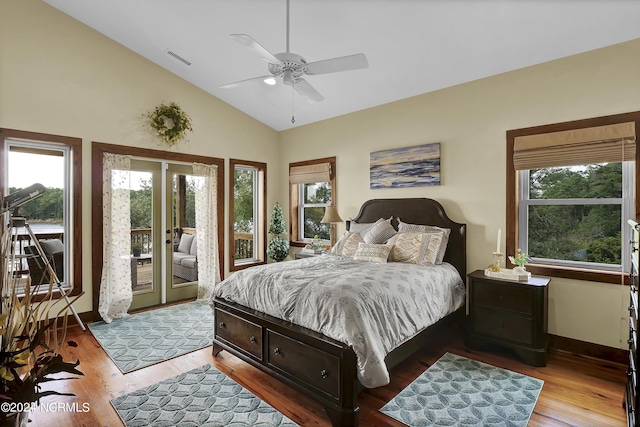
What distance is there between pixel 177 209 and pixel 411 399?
4.02 m

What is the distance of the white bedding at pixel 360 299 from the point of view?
2.25 meters

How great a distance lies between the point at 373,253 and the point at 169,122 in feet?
10.9

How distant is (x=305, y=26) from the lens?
3.38m

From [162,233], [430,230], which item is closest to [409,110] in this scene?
[430,230]

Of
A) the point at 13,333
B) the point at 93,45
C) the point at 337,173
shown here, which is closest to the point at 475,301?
the point at 337,173

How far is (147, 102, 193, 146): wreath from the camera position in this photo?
4688 mm

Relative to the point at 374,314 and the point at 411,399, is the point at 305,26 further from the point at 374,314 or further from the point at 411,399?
the point at 411,399

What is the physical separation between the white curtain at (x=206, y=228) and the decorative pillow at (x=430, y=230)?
2842 mm

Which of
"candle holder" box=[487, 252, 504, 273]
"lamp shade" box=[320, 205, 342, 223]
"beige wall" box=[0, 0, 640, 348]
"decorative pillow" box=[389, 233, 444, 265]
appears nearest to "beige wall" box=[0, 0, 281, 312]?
"beige wall" box=[0, 0, 640, 348]

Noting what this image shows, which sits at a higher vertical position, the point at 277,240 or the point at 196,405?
the point at 277,240

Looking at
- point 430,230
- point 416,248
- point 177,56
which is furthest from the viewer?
point 177,56

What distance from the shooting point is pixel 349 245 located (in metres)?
4.26

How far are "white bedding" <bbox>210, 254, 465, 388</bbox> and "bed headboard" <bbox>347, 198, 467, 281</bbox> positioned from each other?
452 mm

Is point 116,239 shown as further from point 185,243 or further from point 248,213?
point 248,213
